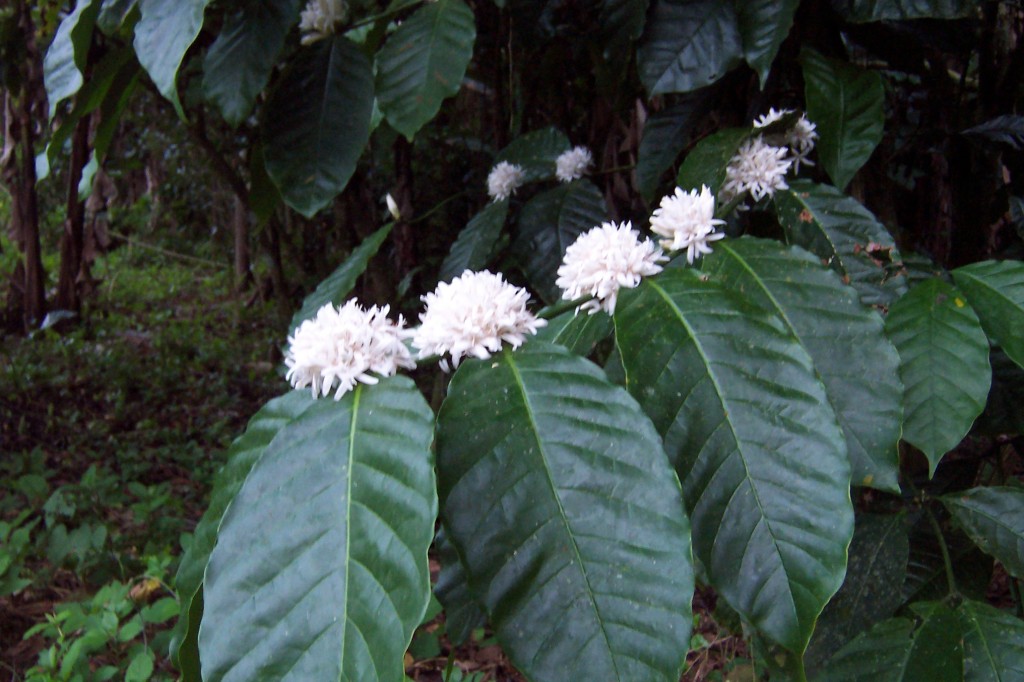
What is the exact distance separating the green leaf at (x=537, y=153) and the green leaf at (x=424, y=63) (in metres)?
0.40

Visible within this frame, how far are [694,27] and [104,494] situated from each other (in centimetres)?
264

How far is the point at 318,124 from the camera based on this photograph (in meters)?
1.45

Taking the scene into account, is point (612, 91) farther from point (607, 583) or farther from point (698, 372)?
point (607, 583)

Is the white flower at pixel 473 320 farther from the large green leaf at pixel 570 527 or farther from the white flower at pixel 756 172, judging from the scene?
the white flower at pixel 756 172

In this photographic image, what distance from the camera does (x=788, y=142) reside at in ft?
3.95

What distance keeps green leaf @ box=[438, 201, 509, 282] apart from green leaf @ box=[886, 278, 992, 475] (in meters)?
0.91

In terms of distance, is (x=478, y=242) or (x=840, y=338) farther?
(x=478, y=242)

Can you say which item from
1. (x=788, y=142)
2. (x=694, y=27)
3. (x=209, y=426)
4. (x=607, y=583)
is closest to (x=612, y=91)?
(x=694, y=27)

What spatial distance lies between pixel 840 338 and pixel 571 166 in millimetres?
Result: 1038

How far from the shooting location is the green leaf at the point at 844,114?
1218 mm

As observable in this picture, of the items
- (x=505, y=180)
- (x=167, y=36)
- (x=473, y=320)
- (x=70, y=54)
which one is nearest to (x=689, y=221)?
(x=473, y=320)

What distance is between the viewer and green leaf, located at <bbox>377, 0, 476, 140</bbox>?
1399 mm

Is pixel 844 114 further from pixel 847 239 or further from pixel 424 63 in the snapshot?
pixel 424 63

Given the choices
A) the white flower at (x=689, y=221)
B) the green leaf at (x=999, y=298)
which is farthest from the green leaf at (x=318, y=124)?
the green leaf at (x=999, y=298)
